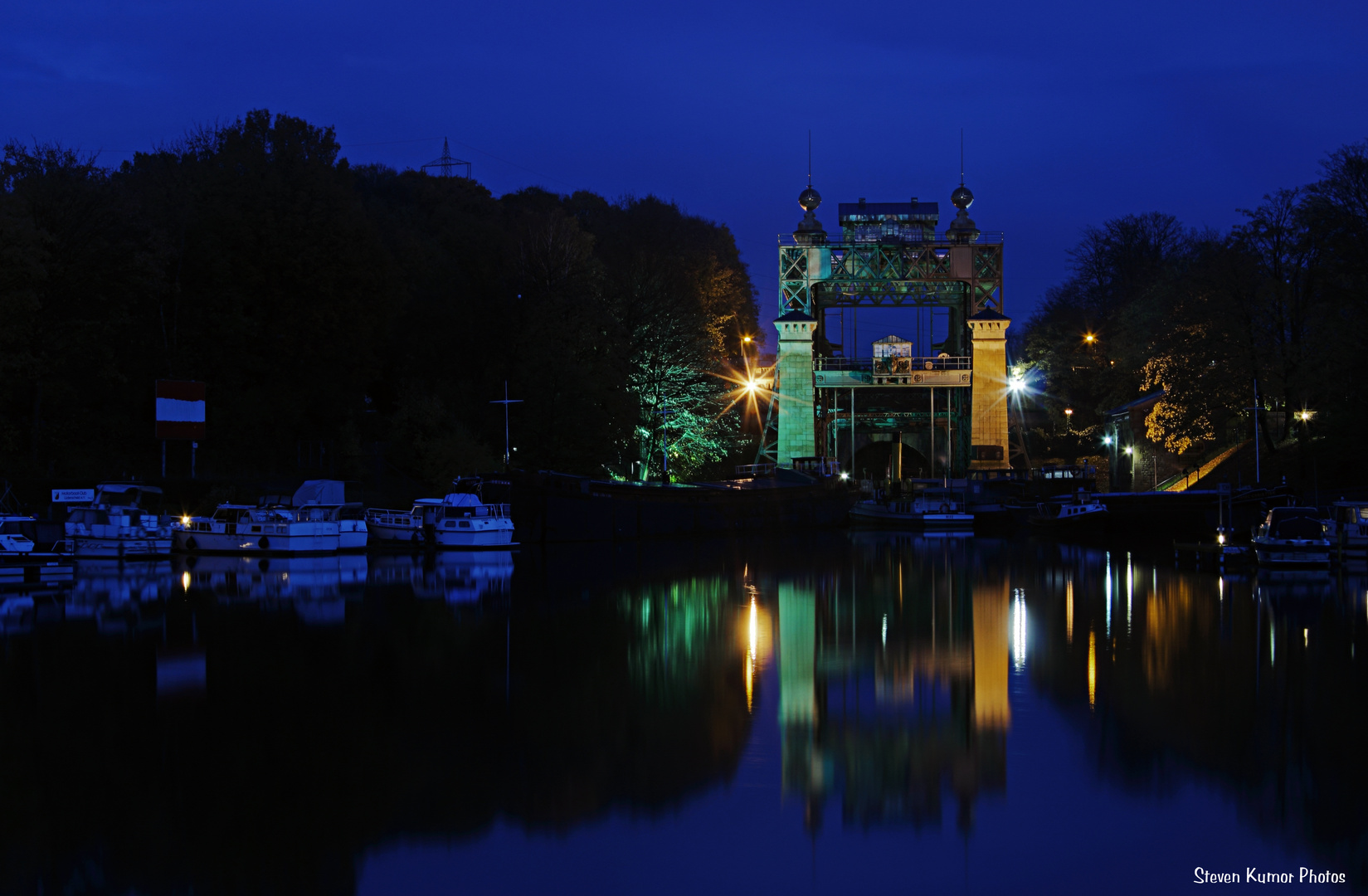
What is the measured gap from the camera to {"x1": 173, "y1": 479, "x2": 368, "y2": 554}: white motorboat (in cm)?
3569

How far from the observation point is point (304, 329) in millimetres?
44812

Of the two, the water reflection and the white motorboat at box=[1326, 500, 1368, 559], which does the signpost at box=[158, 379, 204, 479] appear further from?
the white motorboat at box=[1326, 500, 1368, 559]

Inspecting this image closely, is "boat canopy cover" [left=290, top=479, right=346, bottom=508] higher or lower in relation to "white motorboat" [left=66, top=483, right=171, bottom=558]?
higher

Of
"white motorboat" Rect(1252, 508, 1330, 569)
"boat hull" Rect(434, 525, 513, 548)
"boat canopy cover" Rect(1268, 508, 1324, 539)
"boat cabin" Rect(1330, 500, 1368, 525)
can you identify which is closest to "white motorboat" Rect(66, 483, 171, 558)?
"boat hull" Rect(434, 525, 513, 548)

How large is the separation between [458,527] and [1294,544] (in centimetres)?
2410

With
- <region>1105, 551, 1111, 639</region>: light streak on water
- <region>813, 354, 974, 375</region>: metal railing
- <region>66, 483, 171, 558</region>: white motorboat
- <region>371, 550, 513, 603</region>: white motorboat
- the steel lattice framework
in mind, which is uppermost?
the steel lattice framework

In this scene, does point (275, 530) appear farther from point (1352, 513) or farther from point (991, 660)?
point (1352, 513)

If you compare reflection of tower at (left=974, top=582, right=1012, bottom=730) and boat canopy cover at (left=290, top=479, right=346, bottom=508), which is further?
boat canopy cover at (left=290, top=479, right=346, bottom=508)

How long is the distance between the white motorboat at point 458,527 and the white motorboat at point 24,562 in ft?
38.0

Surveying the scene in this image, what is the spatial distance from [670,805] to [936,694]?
5.65 meters

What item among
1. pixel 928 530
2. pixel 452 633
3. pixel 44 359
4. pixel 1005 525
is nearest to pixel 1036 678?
pixel 452 633

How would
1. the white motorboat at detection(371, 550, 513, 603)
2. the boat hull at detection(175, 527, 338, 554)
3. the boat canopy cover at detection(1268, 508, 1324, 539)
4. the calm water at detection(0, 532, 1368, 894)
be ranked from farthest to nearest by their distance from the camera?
the boat hull at detection(175, 527, 338, 554)
the boat canopy cover at detection(1268, 508, 1324, 539)
the white motorboat at detection(371, 550, 513, 603)
the calm water at detection(0, 532, 1368, 894)

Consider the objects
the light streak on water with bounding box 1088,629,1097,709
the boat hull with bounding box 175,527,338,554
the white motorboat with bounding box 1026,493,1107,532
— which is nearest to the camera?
the light streak on water with bounding box 1088,629,1097,709

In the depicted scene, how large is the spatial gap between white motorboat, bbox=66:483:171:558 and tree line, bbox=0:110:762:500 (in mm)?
5455
